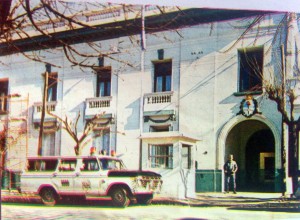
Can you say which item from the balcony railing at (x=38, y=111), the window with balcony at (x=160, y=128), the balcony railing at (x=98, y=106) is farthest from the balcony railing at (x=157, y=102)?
the balcony railing at (x=38, y=111)

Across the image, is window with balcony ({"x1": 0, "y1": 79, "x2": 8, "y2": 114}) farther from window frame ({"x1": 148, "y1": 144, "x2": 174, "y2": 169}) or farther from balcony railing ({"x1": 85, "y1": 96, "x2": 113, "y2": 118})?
window frame ({"x1": 148, "y1": 144, "x2": 174, "y2": 169})

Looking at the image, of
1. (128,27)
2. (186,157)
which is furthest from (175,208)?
(128,27)

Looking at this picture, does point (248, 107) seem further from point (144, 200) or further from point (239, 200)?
point (144, 200)

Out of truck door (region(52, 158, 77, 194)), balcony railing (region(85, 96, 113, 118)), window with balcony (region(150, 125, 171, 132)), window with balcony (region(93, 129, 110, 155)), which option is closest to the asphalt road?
truck door (region(52, 158, 77, 194))

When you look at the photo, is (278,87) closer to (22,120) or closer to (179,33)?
(179,33)

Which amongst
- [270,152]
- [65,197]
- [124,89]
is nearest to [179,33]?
[124,89]

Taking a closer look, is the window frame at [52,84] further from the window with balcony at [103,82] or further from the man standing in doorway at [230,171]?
the man standing in doorway at [230,171]
